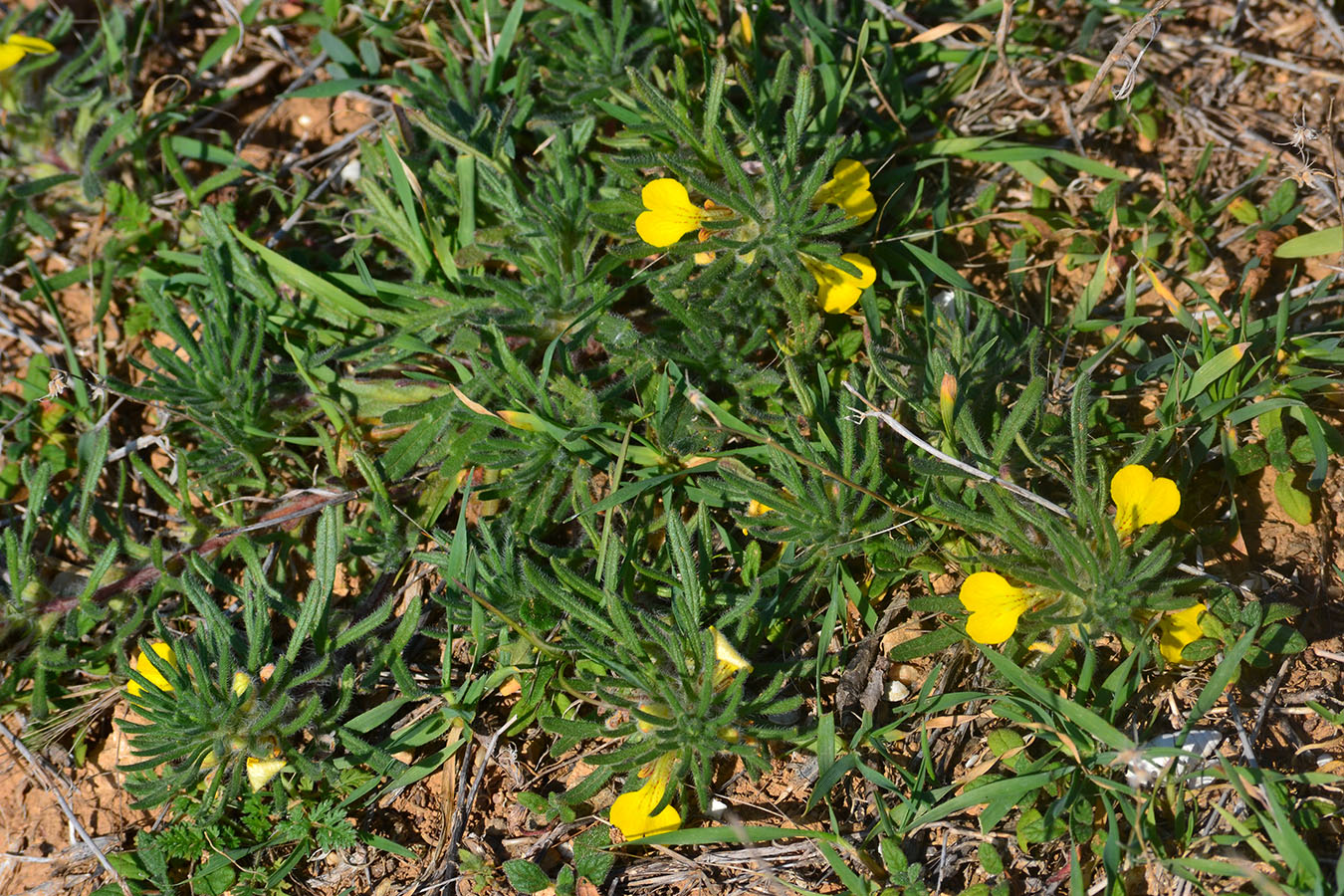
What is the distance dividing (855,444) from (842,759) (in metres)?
0.93

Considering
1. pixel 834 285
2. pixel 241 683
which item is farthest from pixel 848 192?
pixel 241 683

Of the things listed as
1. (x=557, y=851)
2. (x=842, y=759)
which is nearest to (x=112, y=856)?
(x=557, y=851)

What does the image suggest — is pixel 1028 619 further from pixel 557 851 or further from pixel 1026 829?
pixel 557 851

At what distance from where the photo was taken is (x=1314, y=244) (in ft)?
11.0

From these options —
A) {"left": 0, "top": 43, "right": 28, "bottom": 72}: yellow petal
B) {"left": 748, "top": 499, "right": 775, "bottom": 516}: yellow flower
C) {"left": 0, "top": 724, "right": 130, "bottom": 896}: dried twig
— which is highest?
{"left": 0, "top": 43, "right": 28, "bottom": 72}: yellow petal

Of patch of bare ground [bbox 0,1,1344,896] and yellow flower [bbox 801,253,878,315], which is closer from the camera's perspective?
patch of bare ground [bbox 0,1,1344,896]

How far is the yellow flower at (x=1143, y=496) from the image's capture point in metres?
2.66

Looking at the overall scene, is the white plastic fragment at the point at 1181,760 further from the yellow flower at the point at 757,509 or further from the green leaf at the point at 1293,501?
the yellow flower at the point at 757,509

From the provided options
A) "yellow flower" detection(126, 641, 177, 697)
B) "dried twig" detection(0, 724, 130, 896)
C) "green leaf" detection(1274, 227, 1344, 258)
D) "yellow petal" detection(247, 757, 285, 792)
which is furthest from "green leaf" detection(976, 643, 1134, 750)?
"dried twig" detection(0, 724, 130, 896)

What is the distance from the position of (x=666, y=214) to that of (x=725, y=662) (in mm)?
1356

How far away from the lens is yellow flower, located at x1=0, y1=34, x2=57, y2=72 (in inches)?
147

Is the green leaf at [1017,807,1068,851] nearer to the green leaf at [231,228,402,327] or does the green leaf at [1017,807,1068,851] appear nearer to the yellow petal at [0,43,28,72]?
the green leaf at [231,228,402,327]

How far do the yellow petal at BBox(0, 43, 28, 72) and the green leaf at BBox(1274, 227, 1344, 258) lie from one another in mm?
4648

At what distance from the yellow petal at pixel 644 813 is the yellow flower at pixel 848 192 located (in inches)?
72.3
